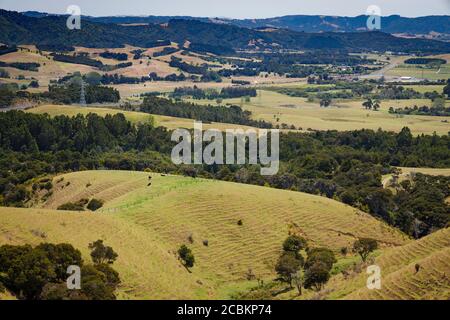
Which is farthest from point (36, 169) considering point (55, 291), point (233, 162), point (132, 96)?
point (132, 96)

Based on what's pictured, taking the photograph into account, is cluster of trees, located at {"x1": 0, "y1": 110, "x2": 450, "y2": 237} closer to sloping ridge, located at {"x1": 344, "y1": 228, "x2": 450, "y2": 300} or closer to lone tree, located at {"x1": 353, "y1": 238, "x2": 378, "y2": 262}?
lone tree, located at {"x1": 353, "y1": 238, "x2": 378, "y2": 262}

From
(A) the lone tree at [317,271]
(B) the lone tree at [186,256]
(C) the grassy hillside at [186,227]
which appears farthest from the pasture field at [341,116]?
(B) the lone tree at [186,256]

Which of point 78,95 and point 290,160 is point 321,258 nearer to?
point 290,160

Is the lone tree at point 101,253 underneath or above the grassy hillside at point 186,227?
above

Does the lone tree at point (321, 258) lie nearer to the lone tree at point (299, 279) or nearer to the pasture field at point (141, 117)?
the lone tree at point (299, 279)

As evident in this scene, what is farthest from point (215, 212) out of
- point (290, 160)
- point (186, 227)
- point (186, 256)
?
point (290, 160)

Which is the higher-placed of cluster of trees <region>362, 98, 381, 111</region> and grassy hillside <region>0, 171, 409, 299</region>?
grassy hillside <region>0, 171, 409, 299</region>

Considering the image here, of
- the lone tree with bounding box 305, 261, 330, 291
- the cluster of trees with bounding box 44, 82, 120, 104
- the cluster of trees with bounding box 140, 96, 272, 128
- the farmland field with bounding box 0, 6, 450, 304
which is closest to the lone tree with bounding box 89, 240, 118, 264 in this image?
the farmland field with bounding box 0, 6, 450, 304

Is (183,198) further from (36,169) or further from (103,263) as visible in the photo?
(36,169)
